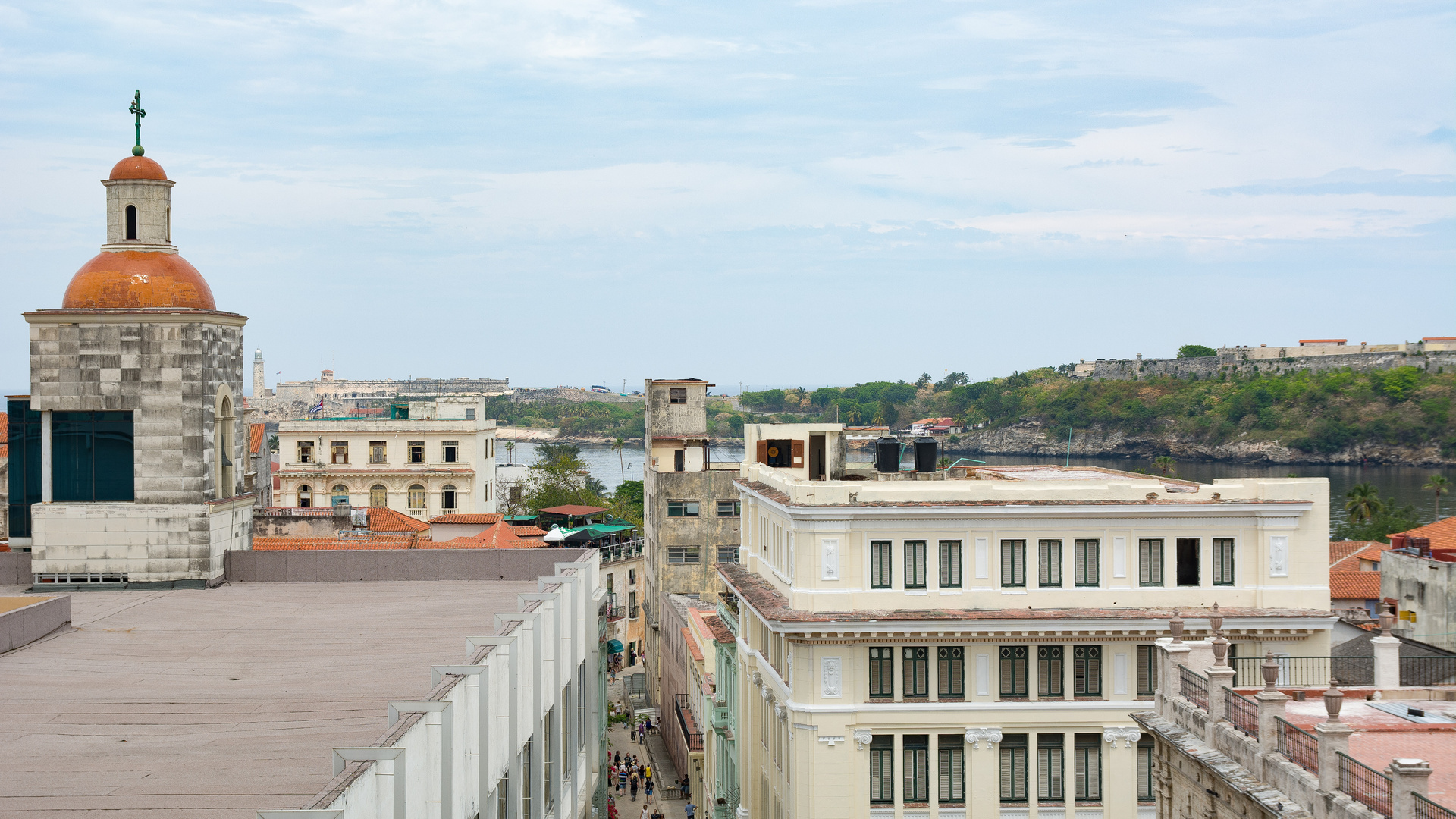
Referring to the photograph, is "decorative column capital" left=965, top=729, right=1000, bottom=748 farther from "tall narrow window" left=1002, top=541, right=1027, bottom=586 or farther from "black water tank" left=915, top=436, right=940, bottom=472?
"black water tank" left=915, top=436, right=940, bottom=472

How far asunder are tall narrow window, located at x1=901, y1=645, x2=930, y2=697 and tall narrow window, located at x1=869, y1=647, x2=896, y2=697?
1.15 ft

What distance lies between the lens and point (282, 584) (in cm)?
3275

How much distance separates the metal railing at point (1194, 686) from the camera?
22.6m

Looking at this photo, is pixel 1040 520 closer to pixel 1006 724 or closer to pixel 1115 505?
pixel 1115 505

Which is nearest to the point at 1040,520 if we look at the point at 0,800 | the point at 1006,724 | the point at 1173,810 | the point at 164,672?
the point at 1006,724

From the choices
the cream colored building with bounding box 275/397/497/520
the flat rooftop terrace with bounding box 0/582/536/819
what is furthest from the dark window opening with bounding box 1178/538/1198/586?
the cream colored building with bounding box 275/397/497/520

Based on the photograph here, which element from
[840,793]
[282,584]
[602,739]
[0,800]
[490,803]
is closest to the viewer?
[0,800]

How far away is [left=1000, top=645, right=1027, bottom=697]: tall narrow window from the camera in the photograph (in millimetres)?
35562

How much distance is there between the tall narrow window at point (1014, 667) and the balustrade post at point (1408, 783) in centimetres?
2028

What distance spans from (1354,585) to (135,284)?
56.1 m

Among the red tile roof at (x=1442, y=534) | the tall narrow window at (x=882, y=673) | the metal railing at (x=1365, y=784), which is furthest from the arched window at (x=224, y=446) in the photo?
the red tile roof at (x=1442, y=534)

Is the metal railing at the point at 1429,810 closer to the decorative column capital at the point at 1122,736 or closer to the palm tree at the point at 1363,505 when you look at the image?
the decorative column capital at the point at 1122,736

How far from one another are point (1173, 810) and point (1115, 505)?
13405 mm

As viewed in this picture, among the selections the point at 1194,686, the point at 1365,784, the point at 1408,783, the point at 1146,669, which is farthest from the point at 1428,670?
the point at 1408,783
